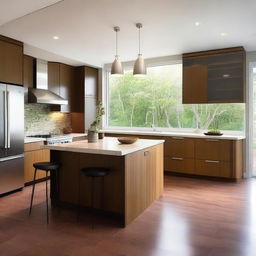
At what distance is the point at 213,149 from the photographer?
4.99m

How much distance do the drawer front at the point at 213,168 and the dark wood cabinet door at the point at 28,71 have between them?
12.5 ft

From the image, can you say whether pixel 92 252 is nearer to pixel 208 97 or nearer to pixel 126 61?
pixel 208 97

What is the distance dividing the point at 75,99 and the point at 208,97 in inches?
128

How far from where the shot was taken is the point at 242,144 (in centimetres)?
523

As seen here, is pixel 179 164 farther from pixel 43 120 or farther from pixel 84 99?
pixel 43 120

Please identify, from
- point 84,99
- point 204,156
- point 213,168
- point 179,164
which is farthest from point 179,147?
point 84,99

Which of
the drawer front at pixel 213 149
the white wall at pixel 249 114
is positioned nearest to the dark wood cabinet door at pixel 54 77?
the drawer front at pixel 213 149

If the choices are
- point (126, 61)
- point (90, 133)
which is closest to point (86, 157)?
point (90, 133)

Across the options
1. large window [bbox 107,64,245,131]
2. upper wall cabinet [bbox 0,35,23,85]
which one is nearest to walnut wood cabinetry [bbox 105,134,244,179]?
large window [bbox 107,64,245,131]

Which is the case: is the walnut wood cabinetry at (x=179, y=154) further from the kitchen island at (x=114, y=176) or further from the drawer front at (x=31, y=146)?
the drawer front at (x=31, y=146)

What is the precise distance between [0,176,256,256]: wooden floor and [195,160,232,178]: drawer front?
0.92 meters

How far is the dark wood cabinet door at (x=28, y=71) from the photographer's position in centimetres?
505

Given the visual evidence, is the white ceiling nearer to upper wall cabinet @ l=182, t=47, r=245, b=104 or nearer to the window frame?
upper wall cabinet @ l=182, t=47, r=245, b=104

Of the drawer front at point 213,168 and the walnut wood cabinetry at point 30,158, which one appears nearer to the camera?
the walnut wood cabinetry at point 30,158
